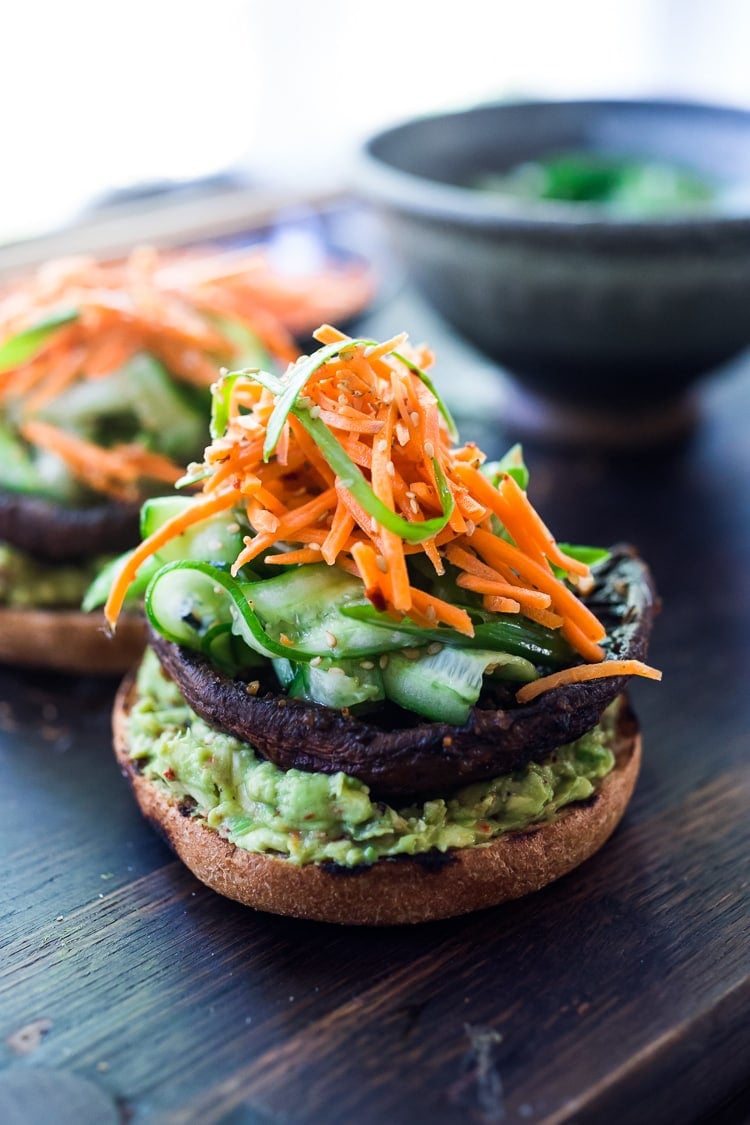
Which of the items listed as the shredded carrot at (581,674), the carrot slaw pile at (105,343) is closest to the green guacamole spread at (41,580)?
the carrot slaw pile at (105,343)

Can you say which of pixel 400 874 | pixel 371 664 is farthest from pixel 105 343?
pixel 400 874

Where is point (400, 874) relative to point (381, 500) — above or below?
below

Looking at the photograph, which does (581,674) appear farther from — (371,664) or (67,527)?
(67,527)

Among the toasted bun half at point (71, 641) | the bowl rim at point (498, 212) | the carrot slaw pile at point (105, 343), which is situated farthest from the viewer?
the bowl rim at point (498, 212)

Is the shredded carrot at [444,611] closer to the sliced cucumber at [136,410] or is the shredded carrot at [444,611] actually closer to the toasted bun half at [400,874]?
the toasted bun half at [400,874]

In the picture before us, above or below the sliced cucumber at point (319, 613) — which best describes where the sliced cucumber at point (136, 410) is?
below

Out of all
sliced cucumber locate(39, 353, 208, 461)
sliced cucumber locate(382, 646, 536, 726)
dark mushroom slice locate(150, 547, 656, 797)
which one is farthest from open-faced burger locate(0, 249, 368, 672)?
sliced cucumber locate(382, 646, 536, 726)

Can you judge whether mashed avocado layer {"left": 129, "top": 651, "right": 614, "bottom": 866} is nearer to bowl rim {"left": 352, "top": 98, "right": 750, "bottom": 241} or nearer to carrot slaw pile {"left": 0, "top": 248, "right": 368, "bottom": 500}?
carrot slaw pile {"left": 0, "top": 248, "right": 368, "bottom": 500}

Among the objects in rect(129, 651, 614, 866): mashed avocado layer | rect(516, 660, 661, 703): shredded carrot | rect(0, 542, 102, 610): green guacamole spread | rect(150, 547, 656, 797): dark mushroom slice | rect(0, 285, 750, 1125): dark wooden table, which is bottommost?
rect(0, 285, 750, 1125): dark wooden table
